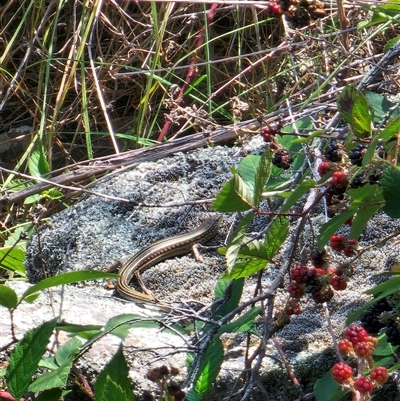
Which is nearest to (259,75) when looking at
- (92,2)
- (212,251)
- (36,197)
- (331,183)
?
(92,2)

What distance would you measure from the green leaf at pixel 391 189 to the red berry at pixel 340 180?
8cm

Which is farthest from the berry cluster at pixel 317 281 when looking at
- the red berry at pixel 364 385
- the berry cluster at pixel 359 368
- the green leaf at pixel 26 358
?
the green leaf at pixel 26 358

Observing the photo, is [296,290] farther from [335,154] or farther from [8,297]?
→ [8,297]

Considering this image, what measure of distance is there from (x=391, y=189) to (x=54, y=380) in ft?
2.25

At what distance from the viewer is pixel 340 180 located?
4.31 ft

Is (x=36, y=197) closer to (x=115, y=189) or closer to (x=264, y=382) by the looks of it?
(x=115, y=189)

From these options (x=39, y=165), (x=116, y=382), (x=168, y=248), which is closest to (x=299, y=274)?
(x=116, y=382)

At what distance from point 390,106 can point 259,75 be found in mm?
2908

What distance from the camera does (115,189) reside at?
10.2ft

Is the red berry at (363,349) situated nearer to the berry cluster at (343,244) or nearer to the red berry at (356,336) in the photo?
the red berry at (356,336)

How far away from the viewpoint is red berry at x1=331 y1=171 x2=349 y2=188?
4.31 feet

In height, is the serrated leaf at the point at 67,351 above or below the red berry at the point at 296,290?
below

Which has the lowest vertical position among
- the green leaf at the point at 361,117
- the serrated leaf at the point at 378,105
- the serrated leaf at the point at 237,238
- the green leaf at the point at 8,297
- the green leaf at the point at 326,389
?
the green leaf at the point at 326,389

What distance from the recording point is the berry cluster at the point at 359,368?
101 centimetres
